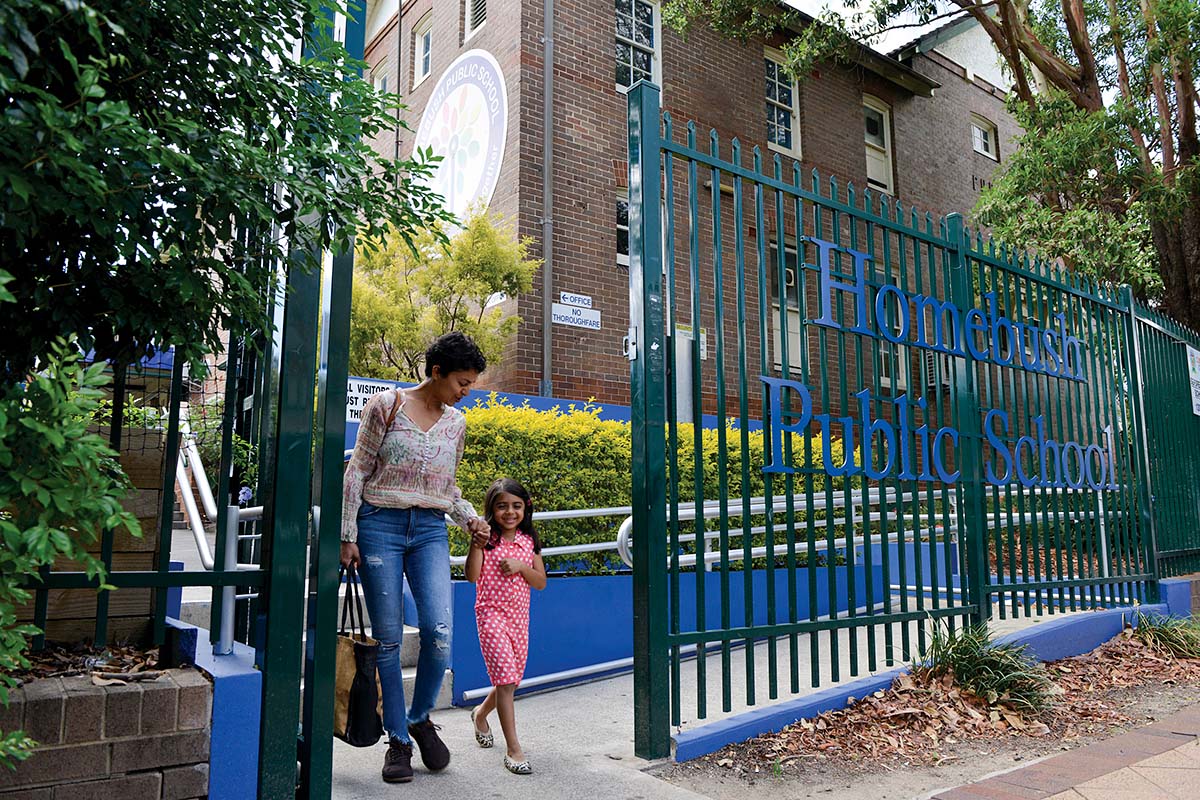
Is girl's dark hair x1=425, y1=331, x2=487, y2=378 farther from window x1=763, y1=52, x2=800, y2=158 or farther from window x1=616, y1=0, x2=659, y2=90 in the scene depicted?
window x1=763, y1=52, x2=800, y2=158

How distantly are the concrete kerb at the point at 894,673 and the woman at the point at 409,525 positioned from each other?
1.12 meters

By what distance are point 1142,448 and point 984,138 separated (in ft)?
49.0

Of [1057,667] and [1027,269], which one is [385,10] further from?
[1057,667]

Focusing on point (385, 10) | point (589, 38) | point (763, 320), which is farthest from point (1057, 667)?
point (385, 10)

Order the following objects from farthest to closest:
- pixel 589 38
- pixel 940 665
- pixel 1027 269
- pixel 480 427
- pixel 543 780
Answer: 1. pixel 589 38
2. pixel 1027 269
3. pixel 480 427
4. pixel 940 665
5. pixel 543 780

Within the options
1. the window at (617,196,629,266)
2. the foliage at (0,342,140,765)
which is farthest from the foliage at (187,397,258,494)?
the window at (617,196,629,266)

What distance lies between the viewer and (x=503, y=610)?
4.14 meters

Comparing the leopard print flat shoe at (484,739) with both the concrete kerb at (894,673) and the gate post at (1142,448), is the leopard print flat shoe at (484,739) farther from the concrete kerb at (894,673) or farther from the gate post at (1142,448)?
the gate post at (1142,448)

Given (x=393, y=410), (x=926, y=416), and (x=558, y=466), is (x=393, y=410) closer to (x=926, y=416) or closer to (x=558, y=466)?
(x=558, y=466)

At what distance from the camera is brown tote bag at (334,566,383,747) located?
3.37 metres

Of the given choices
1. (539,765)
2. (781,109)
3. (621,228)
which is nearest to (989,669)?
(539,765)

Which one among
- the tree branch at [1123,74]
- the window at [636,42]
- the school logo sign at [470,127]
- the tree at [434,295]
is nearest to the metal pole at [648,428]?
the tree at [434,295]

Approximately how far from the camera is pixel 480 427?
615cm

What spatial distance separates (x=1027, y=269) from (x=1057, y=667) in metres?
2.78
